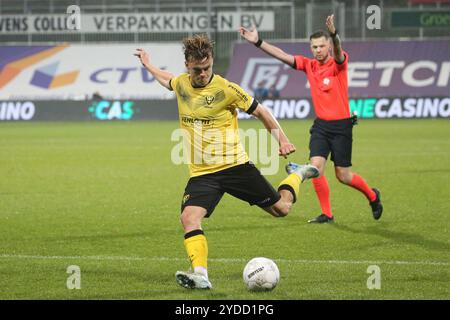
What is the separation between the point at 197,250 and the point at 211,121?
3.80 feet

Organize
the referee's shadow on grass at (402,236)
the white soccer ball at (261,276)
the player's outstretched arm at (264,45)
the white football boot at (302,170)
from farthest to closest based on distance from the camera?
the player's outstretched arm at (264,45) < the referee's shadow on grass at (402,236) < the white football boot at (302,170) < the white soccer ball at (261,276)

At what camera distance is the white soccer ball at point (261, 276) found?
7.23 metres

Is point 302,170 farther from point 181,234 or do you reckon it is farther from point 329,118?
point 329,118

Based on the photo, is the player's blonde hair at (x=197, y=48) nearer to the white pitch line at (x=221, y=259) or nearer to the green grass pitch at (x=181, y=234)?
the green grass pitch at (x=181, y=234)

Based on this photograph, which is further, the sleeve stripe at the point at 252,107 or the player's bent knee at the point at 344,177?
the player's bent knee at the point at 344,177

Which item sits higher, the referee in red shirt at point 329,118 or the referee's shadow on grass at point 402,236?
the referee in red shirt at point 329,118

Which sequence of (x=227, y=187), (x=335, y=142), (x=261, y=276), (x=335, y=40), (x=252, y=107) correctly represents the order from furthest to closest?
(x=335, y=142) → (x=335, y=40) → (x=227, y=187) → (x=252, y=107) → (x=261, y=276)

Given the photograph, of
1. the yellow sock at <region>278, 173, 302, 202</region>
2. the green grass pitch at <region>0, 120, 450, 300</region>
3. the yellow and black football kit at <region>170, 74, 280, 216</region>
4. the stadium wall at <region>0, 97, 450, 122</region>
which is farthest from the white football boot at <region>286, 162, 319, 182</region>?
the stadium wall at <region>0, 97, 450, 122</region>

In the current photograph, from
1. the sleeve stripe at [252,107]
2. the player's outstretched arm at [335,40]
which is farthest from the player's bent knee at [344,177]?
the sleeve stripe at [252,107]

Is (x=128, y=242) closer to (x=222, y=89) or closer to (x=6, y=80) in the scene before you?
(x=222, y=89)

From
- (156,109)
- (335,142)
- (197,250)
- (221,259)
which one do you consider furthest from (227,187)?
(156,109)

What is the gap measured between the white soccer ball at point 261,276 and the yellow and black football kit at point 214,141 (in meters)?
0.75

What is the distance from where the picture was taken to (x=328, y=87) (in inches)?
444
